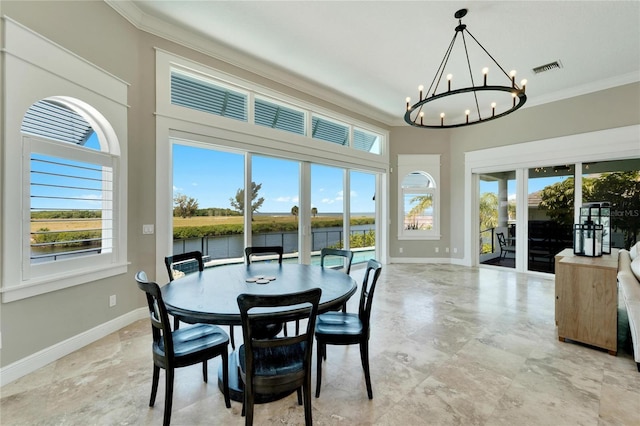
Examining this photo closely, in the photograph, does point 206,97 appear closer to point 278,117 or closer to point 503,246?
point 278,117

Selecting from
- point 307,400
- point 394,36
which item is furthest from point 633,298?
point 394,36

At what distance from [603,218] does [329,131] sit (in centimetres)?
434

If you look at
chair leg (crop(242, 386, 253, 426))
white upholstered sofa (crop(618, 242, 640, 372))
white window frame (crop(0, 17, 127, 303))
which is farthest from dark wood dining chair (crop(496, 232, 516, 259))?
white window frame (crop(0, 17, 127, 303))

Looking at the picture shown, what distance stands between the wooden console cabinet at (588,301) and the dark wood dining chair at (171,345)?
10.7 feet

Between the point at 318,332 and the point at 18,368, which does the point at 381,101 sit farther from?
the point at 18,368

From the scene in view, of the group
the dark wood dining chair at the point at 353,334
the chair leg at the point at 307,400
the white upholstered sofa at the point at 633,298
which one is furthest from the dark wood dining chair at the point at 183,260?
the white upholstered sofa at the point at 633,298

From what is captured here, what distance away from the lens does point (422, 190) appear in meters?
6.96

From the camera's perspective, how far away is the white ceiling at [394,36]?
3.10 meters

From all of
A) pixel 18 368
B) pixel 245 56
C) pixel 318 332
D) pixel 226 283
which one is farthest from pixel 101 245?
pixel 245 56

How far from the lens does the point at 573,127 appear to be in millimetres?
5086

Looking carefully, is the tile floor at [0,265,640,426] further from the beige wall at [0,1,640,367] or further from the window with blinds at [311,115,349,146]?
the window with blinds at [311,115,349,146]

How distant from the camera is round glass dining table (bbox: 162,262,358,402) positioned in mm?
1594

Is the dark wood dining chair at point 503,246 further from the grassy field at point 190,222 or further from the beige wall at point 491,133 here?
the grassy field at point 190,222

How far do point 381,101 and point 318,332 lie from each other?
16.9 feet
